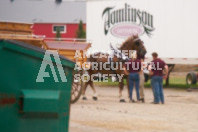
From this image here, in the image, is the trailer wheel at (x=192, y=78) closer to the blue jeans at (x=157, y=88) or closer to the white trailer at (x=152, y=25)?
the white trailer at (x=152, y=25)

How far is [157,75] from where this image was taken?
19.0 meters

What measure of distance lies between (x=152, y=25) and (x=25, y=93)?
21.8 meters

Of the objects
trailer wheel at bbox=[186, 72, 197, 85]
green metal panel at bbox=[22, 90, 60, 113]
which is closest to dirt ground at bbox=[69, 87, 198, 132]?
green metal panel at bbox=[22, 90, 60, 113]

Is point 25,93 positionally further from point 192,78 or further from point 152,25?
point 192,78

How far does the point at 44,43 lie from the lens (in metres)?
15.7

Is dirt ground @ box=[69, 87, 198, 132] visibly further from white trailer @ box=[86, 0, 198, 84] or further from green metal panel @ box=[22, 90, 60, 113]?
white trailer @ box=[86, 0, 198, 84]

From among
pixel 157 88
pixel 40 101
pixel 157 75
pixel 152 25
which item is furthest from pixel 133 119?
pixel 152 25

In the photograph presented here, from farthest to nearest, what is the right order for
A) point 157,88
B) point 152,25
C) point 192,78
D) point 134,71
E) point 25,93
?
point 192,78 → point 152,25 → point 134,71 → point 157,88 → point 25,93

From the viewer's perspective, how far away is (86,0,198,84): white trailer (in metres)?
25.4

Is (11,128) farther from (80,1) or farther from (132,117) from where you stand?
(80,1)

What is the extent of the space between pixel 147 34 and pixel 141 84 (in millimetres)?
7555

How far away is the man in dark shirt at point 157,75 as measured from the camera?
18.6 m

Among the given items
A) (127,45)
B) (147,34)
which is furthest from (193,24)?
(127,45)

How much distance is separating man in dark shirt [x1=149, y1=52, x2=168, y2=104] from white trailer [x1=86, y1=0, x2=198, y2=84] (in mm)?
6454
